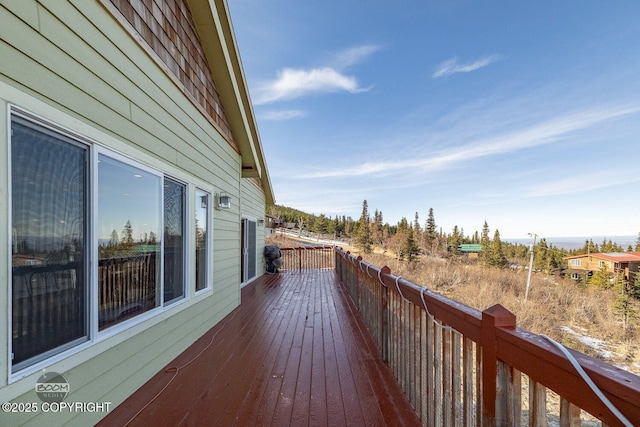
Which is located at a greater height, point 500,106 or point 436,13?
point 436,13

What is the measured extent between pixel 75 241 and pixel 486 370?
250 centimetres

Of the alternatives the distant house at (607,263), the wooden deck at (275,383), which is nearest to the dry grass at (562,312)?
the wooden deck at (275,383)

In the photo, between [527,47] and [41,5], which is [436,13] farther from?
[41,5]

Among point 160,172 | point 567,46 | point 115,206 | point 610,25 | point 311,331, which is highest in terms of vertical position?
point 567,46

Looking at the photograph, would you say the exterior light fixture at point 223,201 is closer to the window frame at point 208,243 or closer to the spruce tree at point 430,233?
the window frame at point 208,243

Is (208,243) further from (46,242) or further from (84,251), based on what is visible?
(46,242)

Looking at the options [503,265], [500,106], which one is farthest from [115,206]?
[503,265]

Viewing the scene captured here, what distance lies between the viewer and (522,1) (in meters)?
7.17

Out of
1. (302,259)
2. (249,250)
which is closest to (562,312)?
(302,259)

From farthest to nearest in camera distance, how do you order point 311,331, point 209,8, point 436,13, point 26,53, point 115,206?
point 436,13 < point 311,331 < point 209,8 < point 115,206 < point 26,53

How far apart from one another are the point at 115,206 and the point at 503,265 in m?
41.7

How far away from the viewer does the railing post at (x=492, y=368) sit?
116cm

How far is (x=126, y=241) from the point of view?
2.42 m

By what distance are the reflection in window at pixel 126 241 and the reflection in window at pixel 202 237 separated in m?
0.99
